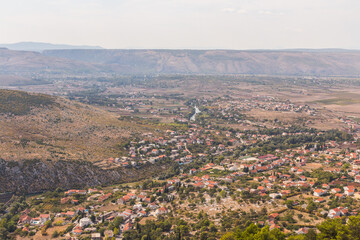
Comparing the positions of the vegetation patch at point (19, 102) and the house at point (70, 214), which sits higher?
the vegetation patch at point (19, 102)

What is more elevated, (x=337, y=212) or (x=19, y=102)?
(x=19, y=102)

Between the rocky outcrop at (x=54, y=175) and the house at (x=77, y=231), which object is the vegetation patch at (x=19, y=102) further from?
the house at (x=77, y=231)

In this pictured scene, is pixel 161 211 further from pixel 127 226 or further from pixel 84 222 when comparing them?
pixel 84 222

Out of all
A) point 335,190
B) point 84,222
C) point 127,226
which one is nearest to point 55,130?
point 84,222

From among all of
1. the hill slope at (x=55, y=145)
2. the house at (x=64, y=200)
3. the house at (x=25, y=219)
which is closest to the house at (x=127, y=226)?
the house at (x=64, y=200)

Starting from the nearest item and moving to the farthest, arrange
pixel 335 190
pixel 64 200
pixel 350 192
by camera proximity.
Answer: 1. pixel 350 192
2. pixel 335 190
3. pixel 64 200

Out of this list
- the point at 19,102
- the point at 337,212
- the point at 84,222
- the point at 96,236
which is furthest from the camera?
the point at 19,102

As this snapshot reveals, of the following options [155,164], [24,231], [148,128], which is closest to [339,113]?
[148,128]

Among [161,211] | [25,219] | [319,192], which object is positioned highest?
[319,192]

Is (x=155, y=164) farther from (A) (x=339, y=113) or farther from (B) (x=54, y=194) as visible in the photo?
(A) (x=339, y=113)

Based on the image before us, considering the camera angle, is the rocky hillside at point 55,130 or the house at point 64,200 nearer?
the house at point 64,200

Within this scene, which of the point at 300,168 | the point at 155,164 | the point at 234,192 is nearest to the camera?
the point at 234,192
